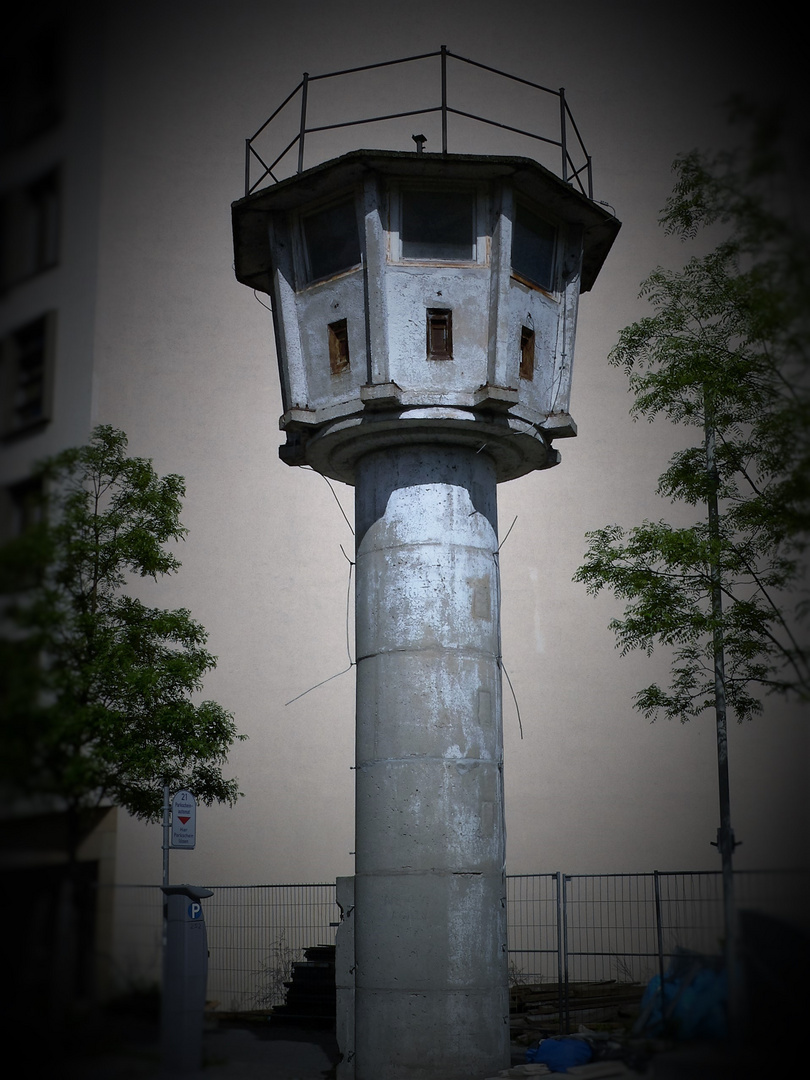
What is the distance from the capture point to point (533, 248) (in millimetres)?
16078

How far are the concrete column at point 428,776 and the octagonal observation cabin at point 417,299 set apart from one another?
86 centimetres

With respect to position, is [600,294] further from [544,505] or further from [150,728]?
[150,728]

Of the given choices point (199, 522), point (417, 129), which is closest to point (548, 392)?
point (199, 522)

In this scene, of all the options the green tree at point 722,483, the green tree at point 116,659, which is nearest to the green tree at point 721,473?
the green tree at point 722,483

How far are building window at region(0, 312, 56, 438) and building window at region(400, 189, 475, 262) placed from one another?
8351 millimetres

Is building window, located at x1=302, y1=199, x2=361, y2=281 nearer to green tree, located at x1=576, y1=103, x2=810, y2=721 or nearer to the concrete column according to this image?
the concrete column

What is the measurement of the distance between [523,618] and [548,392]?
10313 mm

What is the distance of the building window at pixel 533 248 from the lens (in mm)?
15703

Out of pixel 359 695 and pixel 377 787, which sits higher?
pixel 359 695

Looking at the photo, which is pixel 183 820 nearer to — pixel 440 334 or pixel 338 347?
pixel 338 347

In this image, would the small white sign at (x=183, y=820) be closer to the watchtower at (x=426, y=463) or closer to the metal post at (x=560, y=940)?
the watchtower at (x=426, y=463)

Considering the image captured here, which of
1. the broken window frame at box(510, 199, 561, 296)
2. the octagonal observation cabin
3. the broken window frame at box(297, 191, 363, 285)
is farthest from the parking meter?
the broken window frame at box(510, 199, 561, 296)

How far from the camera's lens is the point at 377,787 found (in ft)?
47.7

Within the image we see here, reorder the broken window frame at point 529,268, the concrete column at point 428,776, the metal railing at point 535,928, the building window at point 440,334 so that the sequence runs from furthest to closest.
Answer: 1. the metal railing at point 535,928
2. the broken window frame at point 529,268
3. the building window at point 440,334
4. the concrete column at point 428,776
